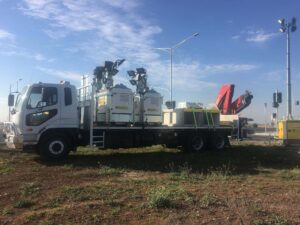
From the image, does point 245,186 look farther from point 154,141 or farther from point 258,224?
point 154,141

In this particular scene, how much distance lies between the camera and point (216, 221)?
25.1 ft

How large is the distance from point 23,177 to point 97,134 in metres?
5.52

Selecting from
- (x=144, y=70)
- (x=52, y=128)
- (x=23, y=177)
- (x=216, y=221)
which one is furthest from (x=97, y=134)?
(x=216, y=221)

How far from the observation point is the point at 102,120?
707 inches

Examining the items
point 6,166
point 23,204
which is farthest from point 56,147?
point 23,204

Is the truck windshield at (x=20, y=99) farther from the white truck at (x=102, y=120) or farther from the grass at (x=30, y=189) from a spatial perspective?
the grass at (x=30, y=189)

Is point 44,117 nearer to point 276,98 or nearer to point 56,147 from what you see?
point 56,147

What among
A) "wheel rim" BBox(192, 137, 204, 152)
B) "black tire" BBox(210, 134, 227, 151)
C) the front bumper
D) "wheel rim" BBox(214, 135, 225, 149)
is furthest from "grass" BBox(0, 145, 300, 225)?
"wheel rim" BBox(214, 135, 225, 149)

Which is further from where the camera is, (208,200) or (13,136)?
(13,136)

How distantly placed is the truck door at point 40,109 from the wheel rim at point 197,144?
7.29 metres

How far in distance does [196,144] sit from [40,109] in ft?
26.9

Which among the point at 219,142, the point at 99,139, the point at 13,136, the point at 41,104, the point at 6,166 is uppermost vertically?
the point at 41,104

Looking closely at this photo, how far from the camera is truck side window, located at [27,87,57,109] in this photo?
53.3 ft

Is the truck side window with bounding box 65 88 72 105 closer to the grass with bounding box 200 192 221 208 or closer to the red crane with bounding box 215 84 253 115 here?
the grass with bounding box 200 192 221 208
